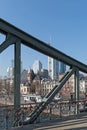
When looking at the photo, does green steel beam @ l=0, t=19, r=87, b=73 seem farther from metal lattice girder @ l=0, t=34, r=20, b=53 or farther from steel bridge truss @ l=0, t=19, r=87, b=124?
metal lattice girder @ l=0, t=34, r=20, b=53

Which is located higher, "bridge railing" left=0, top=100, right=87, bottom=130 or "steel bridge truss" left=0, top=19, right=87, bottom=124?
"steel bridge truss" left=0, top=19, right=87, bottom=124

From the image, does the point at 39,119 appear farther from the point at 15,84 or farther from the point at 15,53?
the point at 15,53

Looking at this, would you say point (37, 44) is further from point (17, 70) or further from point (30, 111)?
point (30, 111)

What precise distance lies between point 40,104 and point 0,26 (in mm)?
5207

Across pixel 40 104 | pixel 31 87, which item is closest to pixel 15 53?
pixel 40 104

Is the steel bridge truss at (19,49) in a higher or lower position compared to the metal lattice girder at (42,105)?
higher

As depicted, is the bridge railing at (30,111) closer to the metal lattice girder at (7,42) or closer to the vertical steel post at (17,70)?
the vertical steel post at (17,70)

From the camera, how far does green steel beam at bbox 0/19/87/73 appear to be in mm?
15241

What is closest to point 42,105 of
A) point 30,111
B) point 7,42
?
point 30,111

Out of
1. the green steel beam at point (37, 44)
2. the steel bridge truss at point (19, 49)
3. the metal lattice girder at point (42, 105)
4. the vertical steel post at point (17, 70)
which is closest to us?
the green steel beam at point (37, 44)

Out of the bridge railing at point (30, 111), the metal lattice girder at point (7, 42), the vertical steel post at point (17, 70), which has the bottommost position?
the bridge railing at point (30, 111)

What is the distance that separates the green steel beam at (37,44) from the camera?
50.0ft

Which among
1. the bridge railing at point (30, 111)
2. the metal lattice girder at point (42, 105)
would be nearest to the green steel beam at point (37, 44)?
the metal lattice girder at point (42, 105)

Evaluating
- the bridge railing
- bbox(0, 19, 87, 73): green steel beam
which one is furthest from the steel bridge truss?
the bridge railing
